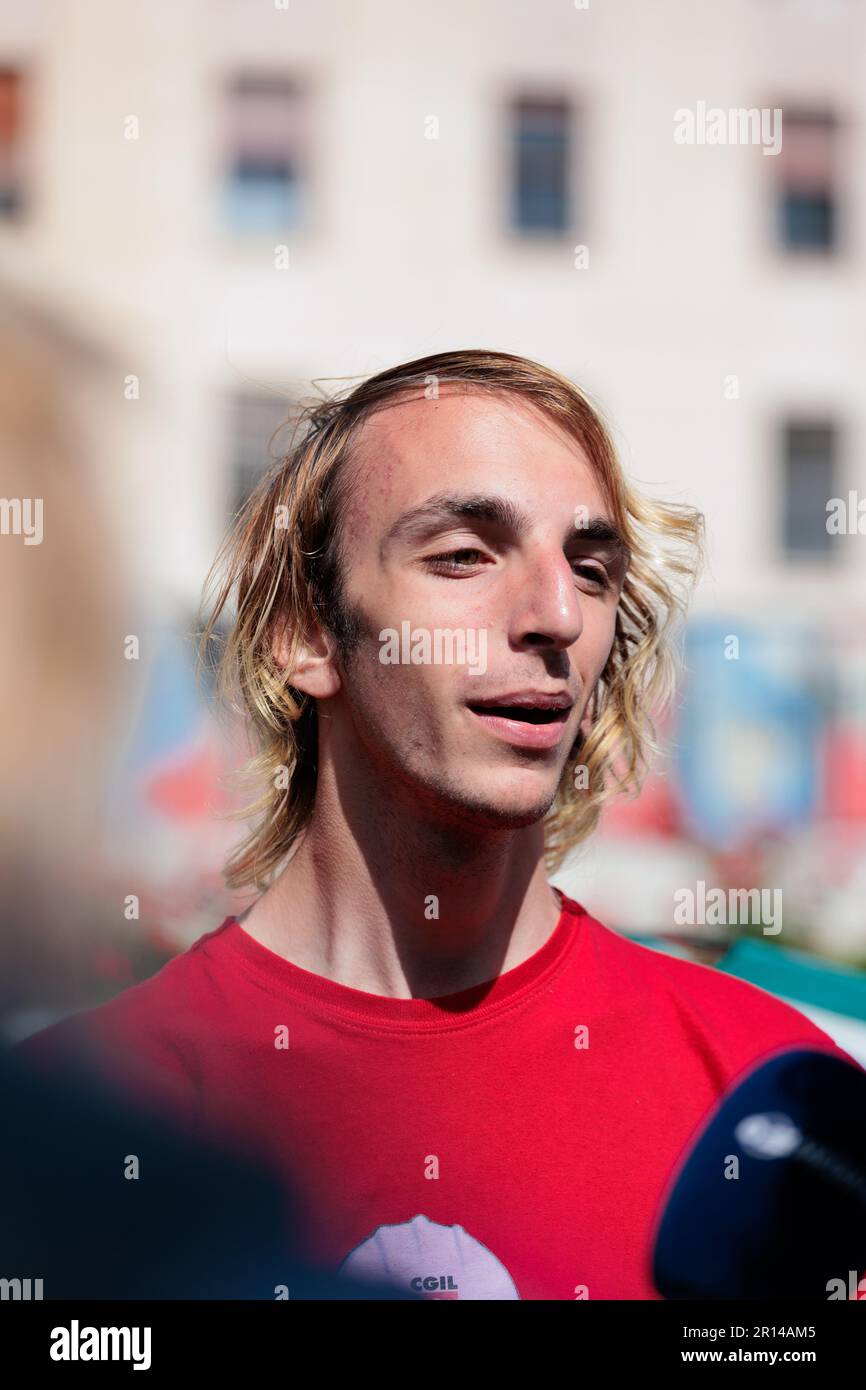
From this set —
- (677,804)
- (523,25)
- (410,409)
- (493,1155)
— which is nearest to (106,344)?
(523,25)

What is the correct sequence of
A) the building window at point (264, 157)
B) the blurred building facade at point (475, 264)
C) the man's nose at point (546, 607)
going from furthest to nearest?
the building window at point (264, 157) < the blurred building facade at point (475, 264) < the man's nose at point (546, 607)

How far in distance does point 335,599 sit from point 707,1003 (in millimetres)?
643

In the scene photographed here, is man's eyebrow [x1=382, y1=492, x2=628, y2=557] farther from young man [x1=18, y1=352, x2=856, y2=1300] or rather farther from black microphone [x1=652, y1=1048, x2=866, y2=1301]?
black microphone [x1=652, y1=1048, x2=866, y2=1301]

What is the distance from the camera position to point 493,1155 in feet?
4.76

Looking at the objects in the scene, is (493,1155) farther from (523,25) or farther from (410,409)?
(523,25)

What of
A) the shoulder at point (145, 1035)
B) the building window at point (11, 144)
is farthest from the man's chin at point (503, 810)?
the building window at point (11, 144)

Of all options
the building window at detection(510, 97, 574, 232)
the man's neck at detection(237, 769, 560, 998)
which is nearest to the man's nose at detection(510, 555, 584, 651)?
the man's neck at detection(237, 769, 560, 998)

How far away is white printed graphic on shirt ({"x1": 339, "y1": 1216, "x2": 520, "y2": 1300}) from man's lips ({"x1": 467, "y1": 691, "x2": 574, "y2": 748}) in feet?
1.74

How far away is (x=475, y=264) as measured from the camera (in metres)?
6.57

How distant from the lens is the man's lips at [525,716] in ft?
4.52

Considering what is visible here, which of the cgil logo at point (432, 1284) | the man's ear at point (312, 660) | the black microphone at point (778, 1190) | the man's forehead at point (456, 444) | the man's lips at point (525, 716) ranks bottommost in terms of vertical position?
the cgil logo at point (432, 1284)
